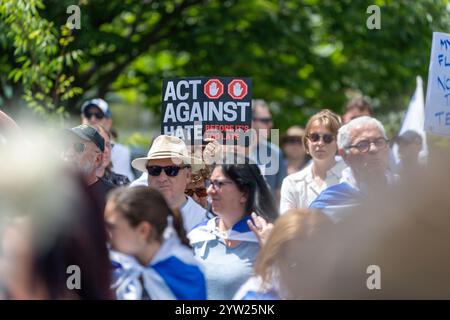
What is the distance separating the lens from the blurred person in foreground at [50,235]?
4.65 metres

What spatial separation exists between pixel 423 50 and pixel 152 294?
35.4 ft

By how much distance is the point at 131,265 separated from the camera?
5.04 m

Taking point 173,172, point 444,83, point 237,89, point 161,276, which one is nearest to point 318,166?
point 237,89

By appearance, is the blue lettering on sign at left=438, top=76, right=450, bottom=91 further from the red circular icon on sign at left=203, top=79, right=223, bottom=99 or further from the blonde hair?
the red circular icon on sign at left=203, top=79, right=223, bottom=99

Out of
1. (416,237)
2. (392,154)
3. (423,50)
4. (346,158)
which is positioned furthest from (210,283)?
(423,50)

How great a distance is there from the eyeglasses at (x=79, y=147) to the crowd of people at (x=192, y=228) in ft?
0.04

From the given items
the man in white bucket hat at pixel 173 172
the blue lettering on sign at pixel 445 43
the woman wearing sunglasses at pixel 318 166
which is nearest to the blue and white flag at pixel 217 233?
the man in white bucket hat at pixel 173 172

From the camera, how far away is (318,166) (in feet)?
27.0

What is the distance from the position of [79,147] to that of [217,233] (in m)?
1.48

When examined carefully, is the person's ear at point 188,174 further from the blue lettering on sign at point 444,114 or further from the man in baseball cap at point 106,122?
the man in baseball cap at point 106,122

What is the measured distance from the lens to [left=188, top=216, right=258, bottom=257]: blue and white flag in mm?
6047

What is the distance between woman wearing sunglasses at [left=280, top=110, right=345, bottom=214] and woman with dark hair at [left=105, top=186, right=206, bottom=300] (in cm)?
302

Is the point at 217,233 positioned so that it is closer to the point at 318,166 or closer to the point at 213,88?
the point at 213,88
